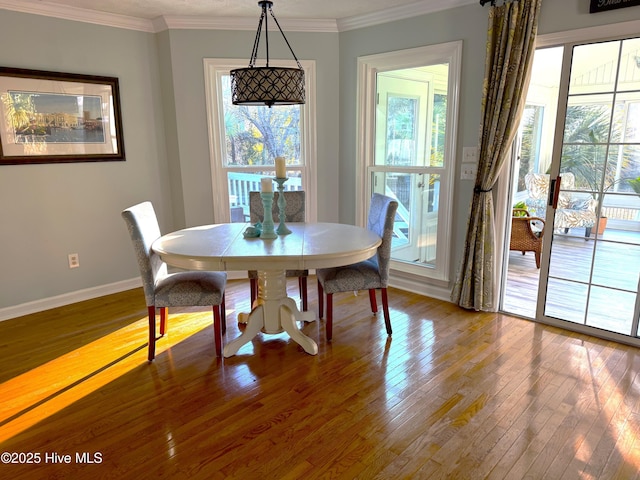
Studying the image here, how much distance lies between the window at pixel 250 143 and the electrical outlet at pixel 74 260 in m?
1.24

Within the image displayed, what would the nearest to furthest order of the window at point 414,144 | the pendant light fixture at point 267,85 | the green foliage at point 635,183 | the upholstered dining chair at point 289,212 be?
the pendant light fixture at point 267,85
the green foliage at point 635,183
the upholstered dining chair at point 289,212
the window at point 414,144

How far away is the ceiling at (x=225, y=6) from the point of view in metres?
3.32

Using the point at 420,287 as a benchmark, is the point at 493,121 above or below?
above

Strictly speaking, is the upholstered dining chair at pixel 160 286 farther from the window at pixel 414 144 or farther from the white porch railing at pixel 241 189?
the window at pixel 414 144

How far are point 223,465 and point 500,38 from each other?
10.3ft

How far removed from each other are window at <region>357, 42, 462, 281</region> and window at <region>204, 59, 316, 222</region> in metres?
0.52

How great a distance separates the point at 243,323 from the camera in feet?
10.7

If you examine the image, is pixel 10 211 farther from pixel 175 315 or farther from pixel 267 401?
pixel 267 401

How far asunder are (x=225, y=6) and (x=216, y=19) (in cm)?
40

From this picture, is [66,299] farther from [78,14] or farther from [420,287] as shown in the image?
[420,287]

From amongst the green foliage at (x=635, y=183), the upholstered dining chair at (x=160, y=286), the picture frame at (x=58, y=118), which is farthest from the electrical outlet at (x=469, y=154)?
the picture frame at (x=58, y=118)

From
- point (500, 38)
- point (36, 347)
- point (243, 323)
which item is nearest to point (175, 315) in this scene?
point (243, 323)

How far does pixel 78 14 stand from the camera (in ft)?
11.4

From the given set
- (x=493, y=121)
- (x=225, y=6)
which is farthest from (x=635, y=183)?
(x=225, y=6)
